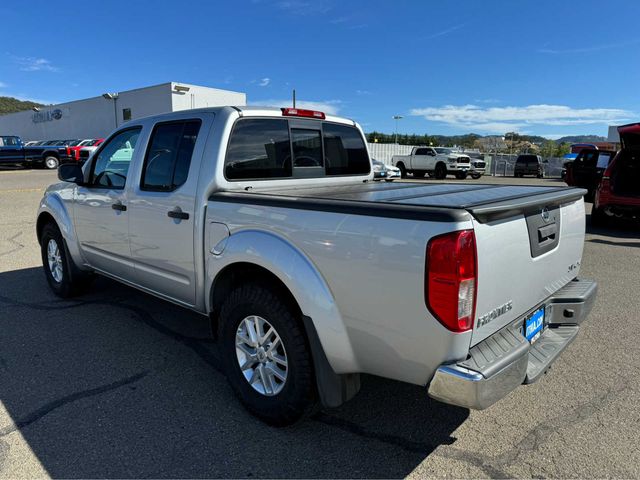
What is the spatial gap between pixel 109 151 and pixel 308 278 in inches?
116

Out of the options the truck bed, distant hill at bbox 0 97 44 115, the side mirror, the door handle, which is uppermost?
distant hill at bbox 0 97 44 115

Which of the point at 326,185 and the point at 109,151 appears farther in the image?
the point at 109,151

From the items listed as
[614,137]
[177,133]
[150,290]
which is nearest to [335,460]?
[150,290]

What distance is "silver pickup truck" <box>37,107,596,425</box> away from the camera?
2.12 meters

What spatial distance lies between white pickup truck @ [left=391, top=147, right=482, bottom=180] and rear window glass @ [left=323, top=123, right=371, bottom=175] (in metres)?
26.0

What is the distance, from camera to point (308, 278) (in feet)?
8.16

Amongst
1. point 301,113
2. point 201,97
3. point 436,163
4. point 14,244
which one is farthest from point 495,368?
point 201,97

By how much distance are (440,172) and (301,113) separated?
90.5 ft

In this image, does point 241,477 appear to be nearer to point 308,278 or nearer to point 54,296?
point 308,278

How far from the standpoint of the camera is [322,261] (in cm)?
244

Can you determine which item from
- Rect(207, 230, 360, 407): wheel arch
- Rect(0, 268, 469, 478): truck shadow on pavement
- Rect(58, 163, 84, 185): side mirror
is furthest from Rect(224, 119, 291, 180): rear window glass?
Rect(58, 163, 84, 185): side mirror

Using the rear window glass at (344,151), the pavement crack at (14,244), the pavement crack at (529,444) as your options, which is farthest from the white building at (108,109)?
the pavement crack at (529,444)

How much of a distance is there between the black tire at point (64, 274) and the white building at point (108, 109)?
79.8ft

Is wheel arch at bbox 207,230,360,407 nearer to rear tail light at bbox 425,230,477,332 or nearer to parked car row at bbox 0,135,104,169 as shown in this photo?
rear tail light at bbox 425,230,477,332
